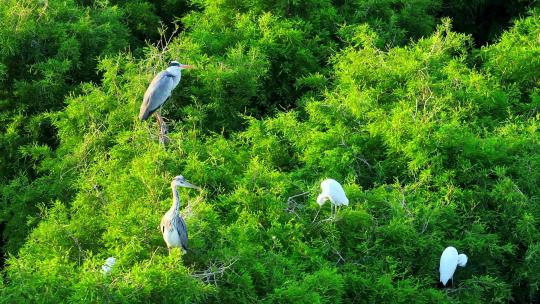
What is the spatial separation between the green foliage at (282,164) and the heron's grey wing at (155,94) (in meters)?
0.13

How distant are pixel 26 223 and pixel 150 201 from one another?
2024 mm

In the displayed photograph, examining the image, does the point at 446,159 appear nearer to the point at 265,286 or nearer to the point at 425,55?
the point at 425,55

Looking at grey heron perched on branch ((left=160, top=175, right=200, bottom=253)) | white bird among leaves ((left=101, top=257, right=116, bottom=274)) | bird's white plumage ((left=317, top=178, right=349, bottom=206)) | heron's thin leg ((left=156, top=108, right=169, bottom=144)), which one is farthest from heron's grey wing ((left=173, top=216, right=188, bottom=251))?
heron's thin leg ((left=156, top=108, right=169, bottom=144))

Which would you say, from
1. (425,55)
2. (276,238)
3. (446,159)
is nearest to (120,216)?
(276,238)

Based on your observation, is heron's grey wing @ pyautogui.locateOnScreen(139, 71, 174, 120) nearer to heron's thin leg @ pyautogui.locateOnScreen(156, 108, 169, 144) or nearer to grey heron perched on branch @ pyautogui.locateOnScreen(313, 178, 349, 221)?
heron's thin leg @ pyautogui.locateOnScreen(156, 108, 169, 144)

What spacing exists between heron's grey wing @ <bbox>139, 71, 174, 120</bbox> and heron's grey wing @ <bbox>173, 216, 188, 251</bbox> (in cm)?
255

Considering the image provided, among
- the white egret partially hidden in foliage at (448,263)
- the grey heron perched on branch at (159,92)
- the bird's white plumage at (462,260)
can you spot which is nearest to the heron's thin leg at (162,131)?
the grey heron perched on branch at (159,92)

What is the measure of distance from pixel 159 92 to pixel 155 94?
0.05 metres

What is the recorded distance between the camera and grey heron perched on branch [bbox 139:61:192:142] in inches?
365

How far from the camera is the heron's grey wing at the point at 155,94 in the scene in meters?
9.29

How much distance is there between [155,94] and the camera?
934 centimetres

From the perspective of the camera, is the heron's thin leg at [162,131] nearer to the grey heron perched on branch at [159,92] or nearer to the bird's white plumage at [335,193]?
the grey heron perched on branch at [159,92]

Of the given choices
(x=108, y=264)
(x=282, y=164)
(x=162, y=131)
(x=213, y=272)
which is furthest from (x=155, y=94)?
(x=213, y=272)

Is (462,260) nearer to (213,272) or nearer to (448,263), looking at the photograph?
(448,263)
